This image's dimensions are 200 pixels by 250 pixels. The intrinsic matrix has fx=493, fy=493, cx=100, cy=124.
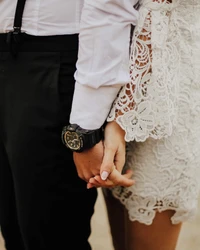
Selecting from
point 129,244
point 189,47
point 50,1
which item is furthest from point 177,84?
point 129,244

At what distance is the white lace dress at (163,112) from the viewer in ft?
3.12

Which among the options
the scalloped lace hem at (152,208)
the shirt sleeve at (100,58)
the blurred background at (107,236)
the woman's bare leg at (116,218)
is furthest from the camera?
the blurred background at (107,236)

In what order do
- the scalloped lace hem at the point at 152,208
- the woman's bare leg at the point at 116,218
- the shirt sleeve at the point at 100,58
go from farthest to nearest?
the woman's bare leg at the point at 116,218, the scalloped lace hem at the point at 152,208, the shirt sleeve at the point at 100,58

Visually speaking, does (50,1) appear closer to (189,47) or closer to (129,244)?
(189,47)

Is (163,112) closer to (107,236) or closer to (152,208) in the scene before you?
(152,208)

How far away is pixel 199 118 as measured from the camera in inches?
41.6

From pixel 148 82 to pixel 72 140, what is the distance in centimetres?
19

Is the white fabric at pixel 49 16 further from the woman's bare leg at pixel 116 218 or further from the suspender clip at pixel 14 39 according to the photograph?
the woman's bare leg at pixel 116 218

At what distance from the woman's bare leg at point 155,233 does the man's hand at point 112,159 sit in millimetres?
173

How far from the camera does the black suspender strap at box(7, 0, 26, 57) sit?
972 mm

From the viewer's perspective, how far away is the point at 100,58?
0.91 metres

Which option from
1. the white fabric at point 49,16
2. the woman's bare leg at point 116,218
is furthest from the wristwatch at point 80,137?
the woman's bare leg at point 116,218

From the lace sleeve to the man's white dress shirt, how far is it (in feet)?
0.06

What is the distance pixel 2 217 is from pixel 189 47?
63 centimetres
